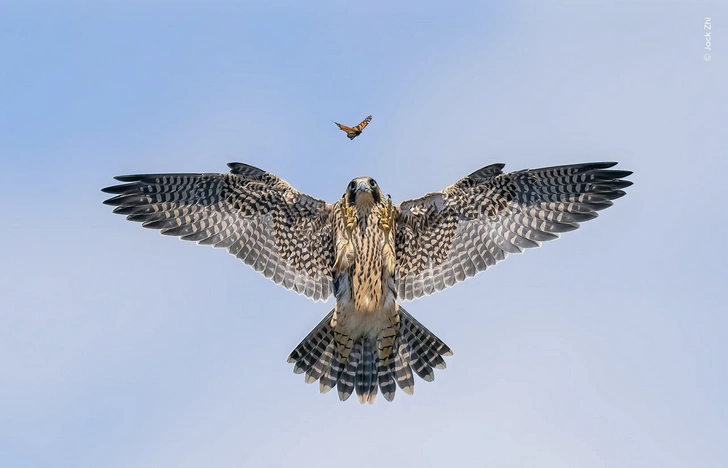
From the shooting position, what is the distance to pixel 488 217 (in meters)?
16.4

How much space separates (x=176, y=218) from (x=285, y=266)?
4.95 feet

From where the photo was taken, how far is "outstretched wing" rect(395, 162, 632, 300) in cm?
1611

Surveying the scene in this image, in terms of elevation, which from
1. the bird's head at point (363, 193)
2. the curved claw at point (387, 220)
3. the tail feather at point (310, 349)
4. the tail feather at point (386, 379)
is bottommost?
the tail feather at point (386, 379)

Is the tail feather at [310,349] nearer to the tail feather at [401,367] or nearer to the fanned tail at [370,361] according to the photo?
the fanned tail at [370,361]

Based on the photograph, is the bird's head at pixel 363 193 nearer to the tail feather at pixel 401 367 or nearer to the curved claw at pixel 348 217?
the curved claw at pixel 348 217

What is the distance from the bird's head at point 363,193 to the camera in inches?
621

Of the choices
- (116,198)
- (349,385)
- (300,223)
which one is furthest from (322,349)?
(116,198)

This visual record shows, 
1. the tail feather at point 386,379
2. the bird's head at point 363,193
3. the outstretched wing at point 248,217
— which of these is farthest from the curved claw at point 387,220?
the tail feather at point 386,379

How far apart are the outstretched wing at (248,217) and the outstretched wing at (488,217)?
1.07 metres

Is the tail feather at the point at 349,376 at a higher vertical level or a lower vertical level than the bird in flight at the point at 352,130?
lower

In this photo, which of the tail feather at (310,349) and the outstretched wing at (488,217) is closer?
the outstretched wing at (488,217)

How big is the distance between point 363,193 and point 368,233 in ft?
1.63

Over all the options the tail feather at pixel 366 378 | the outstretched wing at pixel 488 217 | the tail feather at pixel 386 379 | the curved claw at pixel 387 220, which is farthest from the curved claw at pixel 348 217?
the tail feather at pixel 386 379

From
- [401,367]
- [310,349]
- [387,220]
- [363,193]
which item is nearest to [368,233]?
[387,220]
